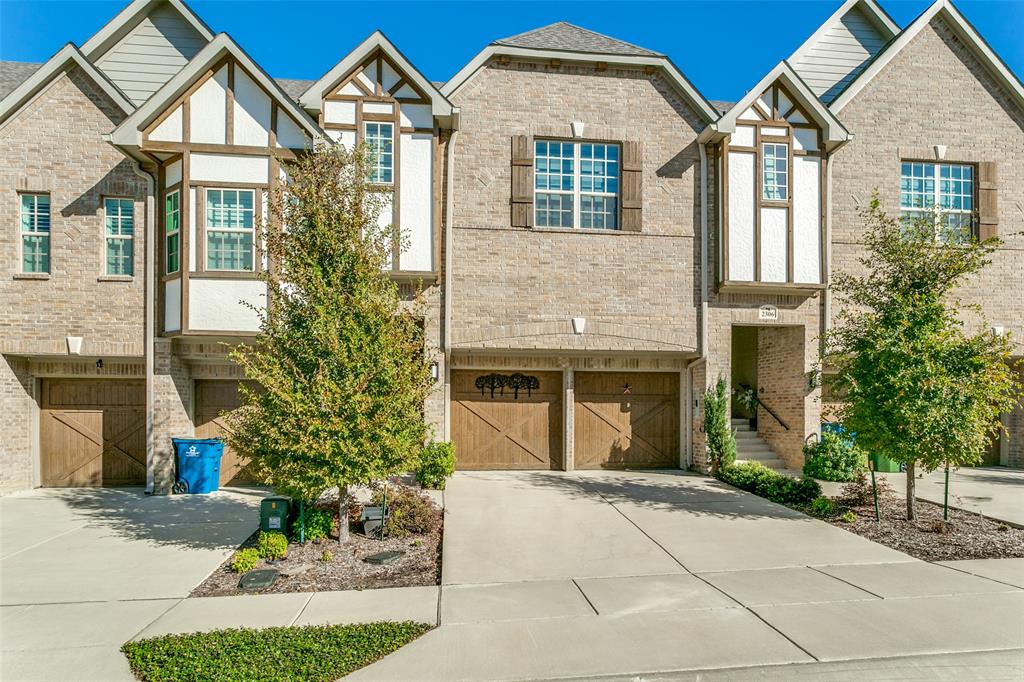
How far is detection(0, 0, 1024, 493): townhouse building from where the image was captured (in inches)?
437

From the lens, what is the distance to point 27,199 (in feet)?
37.7

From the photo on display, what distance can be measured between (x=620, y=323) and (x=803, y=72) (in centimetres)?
860

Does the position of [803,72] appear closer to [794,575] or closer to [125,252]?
[794,575]

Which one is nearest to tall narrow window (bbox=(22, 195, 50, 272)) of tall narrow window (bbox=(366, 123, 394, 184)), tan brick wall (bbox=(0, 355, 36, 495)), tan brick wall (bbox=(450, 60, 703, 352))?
tan brick wall (bbox=(0, 355, 36, 495))

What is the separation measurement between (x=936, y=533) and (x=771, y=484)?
2.75m

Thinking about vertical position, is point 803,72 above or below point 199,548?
above

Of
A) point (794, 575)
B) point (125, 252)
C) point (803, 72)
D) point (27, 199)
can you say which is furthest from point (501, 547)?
point (803, 72)

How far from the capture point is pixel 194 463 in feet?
37.5

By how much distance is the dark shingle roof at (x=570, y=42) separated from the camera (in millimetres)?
Result: 12820

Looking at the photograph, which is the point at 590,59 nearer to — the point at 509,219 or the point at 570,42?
the point at 570,42

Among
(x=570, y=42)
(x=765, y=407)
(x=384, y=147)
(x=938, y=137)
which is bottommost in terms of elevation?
(x=765, y=407)

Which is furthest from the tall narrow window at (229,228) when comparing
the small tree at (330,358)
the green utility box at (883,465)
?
the green utility box at (883,465)

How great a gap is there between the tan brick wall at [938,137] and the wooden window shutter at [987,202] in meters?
0.21

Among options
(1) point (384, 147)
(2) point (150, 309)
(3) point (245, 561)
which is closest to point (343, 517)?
(3) point (245, 561)
